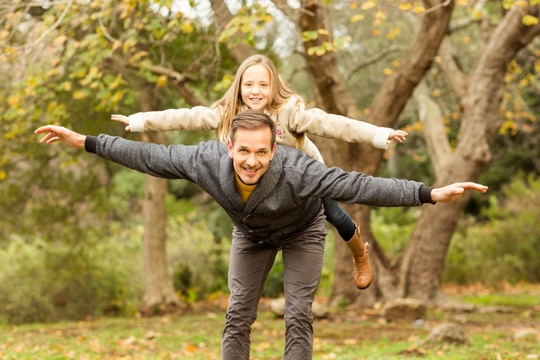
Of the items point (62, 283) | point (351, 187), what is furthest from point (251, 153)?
point (62, 283)

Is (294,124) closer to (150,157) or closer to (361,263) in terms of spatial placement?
(150,157)

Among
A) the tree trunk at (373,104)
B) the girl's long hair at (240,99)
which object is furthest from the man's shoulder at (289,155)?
the tree trunk at (373,104)

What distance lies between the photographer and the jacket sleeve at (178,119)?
13.5 feet

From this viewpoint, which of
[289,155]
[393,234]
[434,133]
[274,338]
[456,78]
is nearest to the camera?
[289,155]

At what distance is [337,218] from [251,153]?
1.25 m

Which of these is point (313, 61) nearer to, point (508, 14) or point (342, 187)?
point (508, 14)

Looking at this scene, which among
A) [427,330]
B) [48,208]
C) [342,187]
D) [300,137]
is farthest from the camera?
[48,208]

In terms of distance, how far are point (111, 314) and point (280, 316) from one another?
3.98m

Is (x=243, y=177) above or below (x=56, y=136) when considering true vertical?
below

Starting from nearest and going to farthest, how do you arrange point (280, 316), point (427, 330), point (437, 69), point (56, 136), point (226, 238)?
point (56, 136)
point (427, 330)
point (280, 316)
point (226, 238)
point (437, 69)

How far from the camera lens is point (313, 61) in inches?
357

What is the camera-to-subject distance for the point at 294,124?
405cm

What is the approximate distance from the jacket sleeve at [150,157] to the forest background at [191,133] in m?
3.26

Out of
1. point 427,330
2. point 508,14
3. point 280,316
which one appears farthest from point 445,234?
point 508,14
